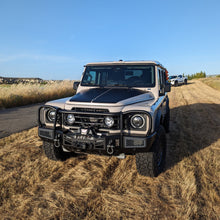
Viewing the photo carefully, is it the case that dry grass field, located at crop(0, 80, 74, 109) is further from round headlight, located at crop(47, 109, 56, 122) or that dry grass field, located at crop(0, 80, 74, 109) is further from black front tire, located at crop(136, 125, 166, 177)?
black front tire, located at crop(136, 125, 166, 177)

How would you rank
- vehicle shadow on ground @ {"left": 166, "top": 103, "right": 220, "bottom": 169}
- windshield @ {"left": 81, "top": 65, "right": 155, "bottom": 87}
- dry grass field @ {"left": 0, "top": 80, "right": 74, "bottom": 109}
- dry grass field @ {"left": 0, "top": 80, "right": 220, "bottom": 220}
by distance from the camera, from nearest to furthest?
dry grass field @ {"left": 0, "top": 80, "right": 220, "bottom": 220} < windshield @ {"left": 81, "top": 65, "right": 155, "bottom": 87} < vehicle shadow on ground @ {"left": 166, "top": 103, "right": 220, "bottom": 169} < dry grass field @ {"left": 0, "top": 80, "right": 74, "bottom": 109}

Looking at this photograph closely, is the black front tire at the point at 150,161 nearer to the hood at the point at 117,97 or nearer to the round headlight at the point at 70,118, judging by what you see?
the hood at the point at 117,97

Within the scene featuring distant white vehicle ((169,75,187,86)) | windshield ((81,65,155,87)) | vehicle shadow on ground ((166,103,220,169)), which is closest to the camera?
windshield ((81,65,155,87))

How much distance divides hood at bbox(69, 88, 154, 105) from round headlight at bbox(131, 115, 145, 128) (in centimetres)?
32

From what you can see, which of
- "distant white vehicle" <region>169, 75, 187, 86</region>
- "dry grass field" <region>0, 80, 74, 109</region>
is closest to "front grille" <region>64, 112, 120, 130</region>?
"dry grass field" <region>0, 80, 74, 109</region>

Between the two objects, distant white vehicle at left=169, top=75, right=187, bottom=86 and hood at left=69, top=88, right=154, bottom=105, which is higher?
distant white vehicle at left=169, top=75, right=187, bottom=86

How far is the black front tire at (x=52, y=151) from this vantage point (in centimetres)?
368

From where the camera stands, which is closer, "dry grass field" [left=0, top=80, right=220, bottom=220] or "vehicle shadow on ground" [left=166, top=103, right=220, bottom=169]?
"dry grass field" [left=0, top=80, right=220, bottom=220]

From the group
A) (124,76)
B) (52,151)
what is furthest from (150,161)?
(124,76)

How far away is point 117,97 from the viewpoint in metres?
3.37

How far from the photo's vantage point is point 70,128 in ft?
10.7

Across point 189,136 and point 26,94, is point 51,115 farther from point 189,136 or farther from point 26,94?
point 26,94

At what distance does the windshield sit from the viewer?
4.14 m

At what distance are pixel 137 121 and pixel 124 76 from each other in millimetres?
1590
